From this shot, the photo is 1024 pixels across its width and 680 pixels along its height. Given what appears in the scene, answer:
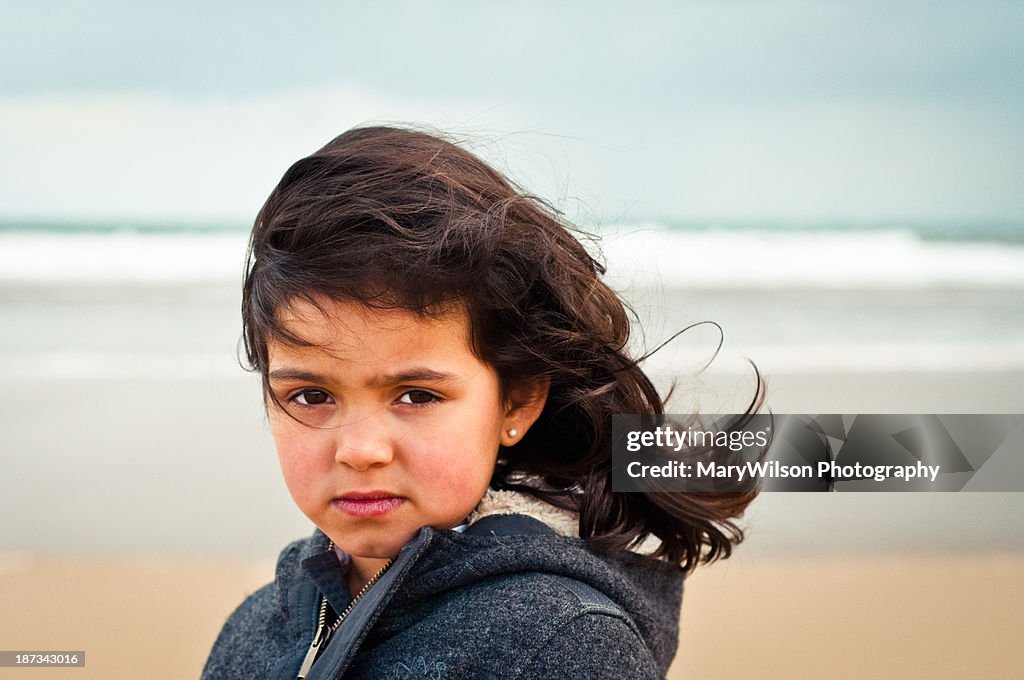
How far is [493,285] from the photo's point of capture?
4.42 feet

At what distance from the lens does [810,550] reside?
3.87m

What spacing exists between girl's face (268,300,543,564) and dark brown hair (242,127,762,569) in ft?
0.09

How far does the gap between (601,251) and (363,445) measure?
539 millimetres

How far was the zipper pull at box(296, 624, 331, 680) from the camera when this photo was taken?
4.33 feet

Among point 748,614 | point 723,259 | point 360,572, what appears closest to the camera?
point 360,572

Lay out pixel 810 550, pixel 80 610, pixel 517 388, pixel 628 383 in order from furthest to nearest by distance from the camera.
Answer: pixel 810 550 < pixel 80 610 < pixel 628 383 < pixel 517 388

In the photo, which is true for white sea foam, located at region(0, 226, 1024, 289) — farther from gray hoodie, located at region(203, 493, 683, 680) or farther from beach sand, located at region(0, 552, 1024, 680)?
gray hoodie, located at region(203, 493, 683, 680)

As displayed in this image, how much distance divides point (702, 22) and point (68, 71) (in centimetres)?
967

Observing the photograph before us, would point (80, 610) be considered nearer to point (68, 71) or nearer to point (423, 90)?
point (423, 90)

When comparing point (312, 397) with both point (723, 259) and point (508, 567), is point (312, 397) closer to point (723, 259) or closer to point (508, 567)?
point (508, 567)

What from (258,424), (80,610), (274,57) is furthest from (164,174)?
(80,610)

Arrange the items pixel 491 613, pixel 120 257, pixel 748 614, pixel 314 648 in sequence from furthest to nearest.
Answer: pixel 120 257
pixel 748 614
pixel 314 648
pixel 491 613

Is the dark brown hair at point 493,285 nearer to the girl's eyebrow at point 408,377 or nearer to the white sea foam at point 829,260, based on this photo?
the girl's eyebrow at point 408,377

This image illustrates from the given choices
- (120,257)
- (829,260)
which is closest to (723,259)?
(829,260)
